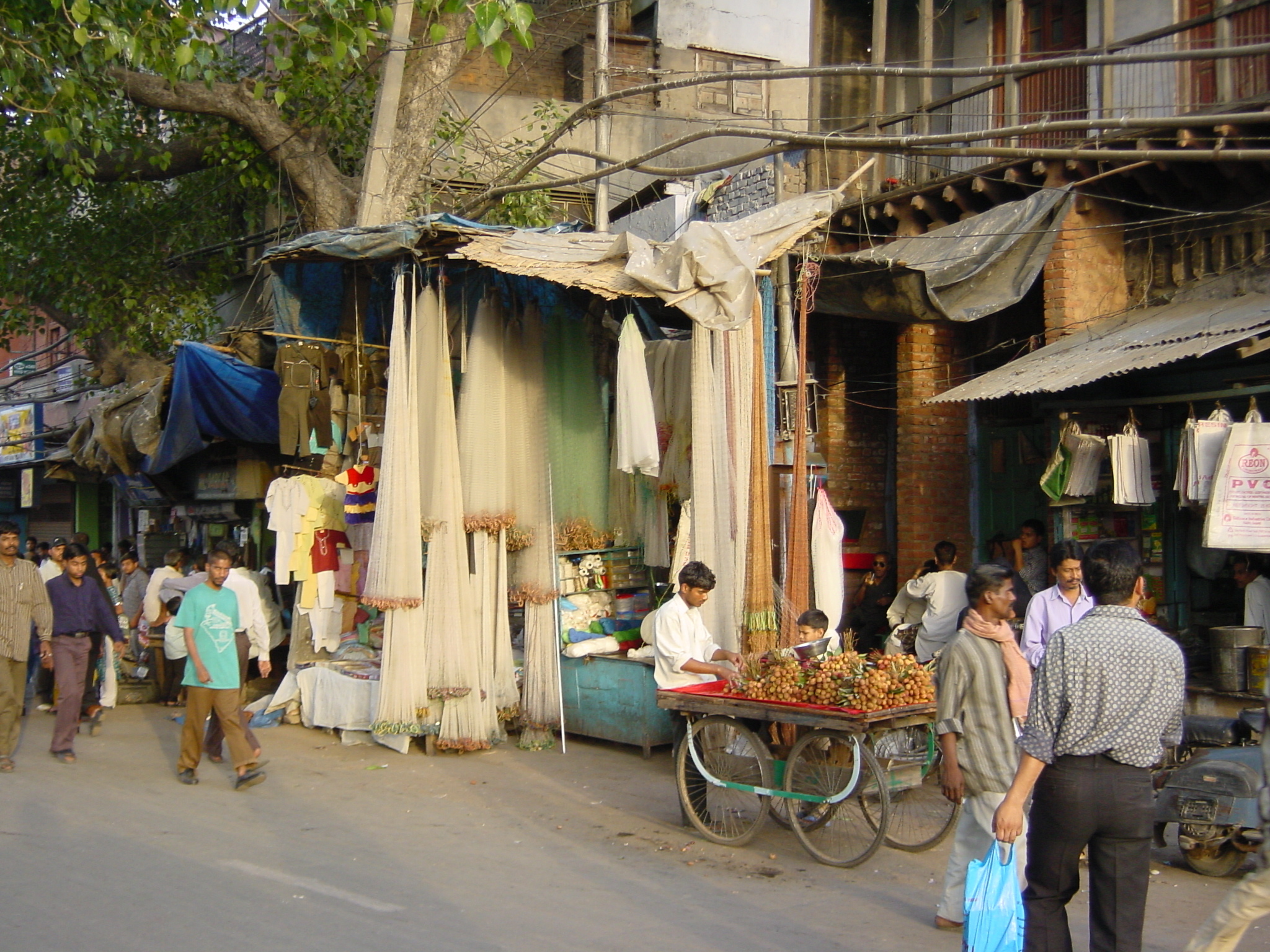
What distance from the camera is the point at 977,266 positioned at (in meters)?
9.98

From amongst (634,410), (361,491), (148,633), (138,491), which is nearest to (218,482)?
(148,633)

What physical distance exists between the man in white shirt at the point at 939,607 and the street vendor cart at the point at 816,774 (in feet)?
7.56

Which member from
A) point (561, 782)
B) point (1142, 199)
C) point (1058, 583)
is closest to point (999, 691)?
point (1058, 583)

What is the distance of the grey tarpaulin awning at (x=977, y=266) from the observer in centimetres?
984

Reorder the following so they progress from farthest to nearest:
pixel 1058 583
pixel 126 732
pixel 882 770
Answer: pixel 126 732 < pixel 1058 583 < pixel 882 770

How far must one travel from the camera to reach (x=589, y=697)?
1033 centimetres

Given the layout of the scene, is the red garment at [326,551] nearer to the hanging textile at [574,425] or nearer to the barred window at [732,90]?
the hanging textile at [574,425]

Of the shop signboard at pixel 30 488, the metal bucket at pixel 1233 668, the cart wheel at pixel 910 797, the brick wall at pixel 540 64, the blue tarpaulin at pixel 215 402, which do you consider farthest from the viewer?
the shop signboard at pixel 30 488

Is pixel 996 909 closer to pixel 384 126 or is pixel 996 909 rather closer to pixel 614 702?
pixel 614 702

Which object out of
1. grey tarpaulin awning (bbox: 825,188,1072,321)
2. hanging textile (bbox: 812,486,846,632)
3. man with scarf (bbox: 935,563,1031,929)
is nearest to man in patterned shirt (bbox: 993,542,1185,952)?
man with scarf (bbox: 935,563,1031,929)

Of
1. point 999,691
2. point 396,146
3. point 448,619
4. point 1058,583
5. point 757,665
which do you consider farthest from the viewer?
point 396,146

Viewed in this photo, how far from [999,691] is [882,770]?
1530 millimetres

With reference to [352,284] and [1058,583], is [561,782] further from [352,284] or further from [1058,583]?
[352,284]

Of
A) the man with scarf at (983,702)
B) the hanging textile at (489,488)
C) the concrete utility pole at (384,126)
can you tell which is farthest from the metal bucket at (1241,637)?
the concrete utility pole at (384,126)
